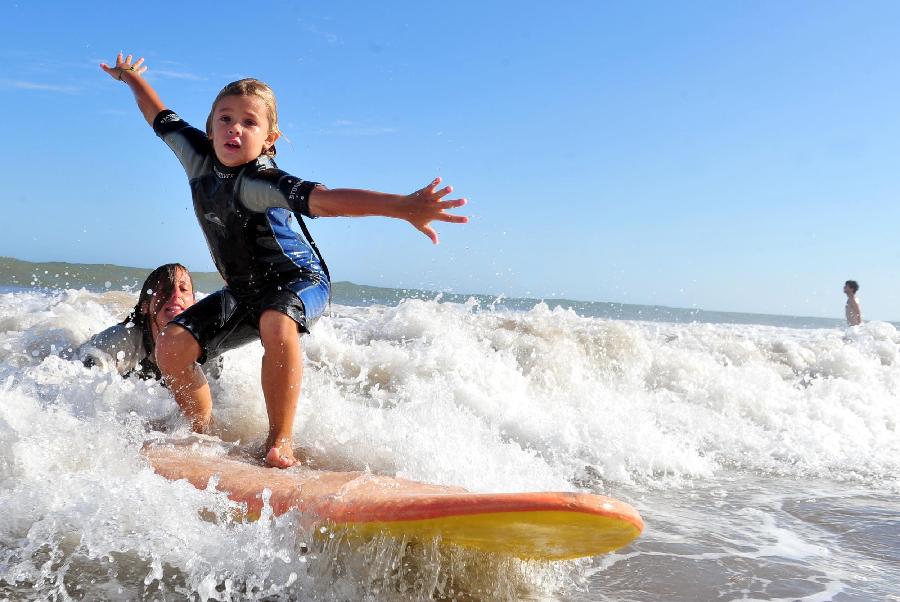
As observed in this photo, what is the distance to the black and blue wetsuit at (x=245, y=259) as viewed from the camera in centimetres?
305

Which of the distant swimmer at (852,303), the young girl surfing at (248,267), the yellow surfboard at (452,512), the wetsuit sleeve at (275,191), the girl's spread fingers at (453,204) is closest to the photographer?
the yellow surfboard at (452,512)

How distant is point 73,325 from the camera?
19.0ft

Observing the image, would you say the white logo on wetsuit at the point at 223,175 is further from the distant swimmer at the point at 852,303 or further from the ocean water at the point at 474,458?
the distant swimmer at the point at 852,303

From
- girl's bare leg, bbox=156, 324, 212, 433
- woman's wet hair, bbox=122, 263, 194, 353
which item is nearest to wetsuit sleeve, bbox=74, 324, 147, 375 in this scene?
woman's wet hair, bbox=122, 263, 194, 353

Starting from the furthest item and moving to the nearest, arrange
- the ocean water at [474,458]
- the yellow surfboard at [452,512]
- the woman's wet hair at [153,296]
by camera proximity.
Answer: the woman's wet hair at [153,296] < the ocean water at [474,458] < the yellow surfboard at [452,512]

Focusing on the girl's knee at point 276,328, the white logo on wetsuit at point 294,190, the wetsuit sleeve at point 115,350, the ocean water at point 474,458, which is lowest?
the ocean water at point 474,458

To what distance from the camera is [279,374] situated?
2.94 meters

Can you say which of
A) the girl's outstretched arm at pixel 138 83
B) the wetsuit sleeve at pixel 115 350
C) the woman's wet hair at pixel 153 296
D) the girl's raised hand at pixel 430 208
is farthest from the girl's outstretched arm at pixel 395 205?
the wetsuit sleeve at pixel 115 350

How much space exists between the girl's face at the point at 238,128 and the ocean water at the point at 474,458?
46.5 inches

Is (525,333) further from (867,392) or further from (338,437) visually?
(338,437)

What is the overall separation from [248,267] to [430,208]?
1.21 m

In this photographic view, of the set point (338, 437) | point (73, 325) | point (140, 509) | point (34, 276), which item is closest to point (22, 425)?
point (140, 509)

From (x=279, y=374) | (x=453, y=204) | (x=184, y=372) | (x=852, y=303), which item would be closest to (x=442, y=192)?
(x=453, y=204)

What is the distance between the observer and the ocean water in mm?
2104
